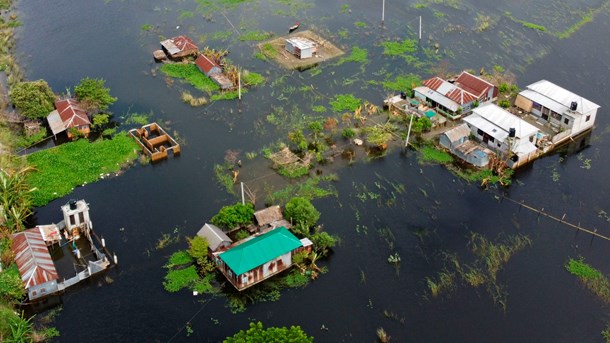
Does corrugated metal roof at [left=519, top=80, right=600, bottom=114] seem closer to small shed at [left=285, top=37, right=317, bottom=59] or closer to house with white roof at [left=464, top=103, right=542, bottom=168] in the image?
house with white roof at [left=464, top=103, right=542, bottom=168]

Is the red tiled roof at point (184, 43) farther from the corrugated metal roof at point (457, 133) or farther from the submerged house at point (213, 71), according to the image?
the corrugated metal roof at point (457, 133)

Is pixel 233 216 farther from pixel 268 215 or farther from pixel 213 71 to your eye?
pixel 213 71

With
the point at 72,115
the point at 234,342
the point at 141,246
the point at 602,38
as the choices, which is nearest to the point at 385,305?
the point at 234,342

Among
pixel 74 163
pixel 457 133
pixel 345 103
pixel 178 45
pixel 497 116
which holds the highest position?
pixel 497 116

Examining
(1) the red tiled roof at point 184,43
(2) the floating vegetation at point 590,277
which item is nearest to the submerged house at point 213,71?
(1) the red tiled roof at point 184,43

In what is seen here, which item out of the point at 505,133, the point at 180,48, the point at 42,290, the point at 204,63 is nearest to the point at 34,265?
the point at 42,290

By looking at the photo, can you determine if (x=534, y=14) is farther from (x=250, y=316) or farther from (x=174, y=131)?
(x=250, y=316)
